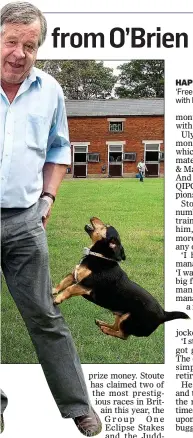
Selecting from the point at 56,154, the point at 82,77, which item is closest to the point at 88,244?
the point at 56,154

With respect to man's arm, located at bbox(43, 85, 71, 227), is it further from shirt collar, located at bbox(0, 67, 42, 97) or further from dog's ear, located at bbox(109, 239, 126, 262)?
dog's ear, located at bbox(109, 239, 126, 262)

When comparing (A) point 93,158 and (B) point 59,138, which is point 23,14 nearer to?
(B) point 59,138

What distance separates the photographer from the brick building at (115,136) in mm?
2846

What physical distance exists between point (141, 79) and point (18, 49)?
443 millimetres

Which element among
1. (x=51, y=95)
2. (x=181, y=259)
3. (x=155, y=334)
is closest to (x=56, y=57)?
(x=51, y=95)

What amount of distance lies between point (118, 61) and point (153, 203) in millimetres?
462

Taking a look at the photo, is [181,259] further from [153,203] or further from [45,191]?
[45,191]

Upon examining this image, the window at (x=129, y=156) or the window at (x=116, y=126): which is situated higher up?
the window at (x=116, y=126)

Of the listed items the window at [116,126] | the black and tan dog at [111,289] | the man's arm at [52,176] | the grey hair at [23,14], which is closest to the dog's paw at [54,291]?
the black and tan dog at [111,289]

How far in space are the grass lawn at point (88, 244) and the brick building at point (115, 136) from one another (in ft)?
0.23

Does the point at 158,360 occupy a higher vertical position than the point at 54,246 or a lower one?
lower

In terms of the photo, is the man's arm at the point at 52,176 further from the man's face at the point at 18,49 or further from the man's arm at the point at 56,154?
the man's face at the point at 18,49

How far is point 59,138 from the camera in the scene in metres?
2.77

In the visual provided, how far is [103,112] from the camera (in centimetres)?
292
